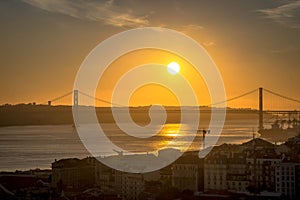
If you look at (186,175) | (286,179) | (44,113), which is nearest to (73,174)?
(186,175)

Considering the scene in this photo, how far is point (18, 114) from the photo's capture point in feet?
85.8

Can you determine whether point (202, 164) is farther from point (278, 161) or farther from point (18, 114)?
point (18, 114)

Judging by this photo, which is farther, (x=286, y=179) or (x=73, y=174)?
(x=73, y=174)

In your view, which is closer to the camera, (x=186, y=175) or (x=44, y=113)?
(x=186, y=175)

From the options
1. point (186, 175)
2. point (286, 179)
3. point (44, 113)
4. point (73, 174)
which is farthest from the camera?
point (44, 113)

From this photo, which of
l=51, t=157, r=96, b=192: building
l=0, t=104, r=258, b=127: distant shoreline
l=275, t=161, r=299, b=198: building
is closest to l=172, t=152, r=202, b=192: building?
l=275, t=161, r=299, b=198: building

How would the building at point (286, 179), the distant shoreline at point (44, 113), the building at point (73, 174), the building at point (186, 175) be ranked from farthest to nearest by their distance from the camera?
the distant shoreline at point (44, 113), the building at point (73, 174), the building at point (186, 175), the building at point (286, 179)

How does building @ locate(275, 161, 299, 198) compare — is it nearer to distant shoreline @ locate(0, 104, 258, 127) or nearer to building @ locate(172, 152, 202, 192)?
building @ locate(172, 152, 202, 192)

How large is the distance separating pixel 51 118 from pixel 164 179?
68.3 feet

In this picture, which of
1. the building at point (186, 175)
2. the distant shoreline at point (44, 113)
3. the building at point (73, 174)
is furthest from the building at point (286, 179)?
the distant shoreline at point (44, 113)

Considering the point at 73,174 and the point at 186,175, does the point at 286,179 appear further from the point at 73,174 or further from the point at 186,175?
the point at 73,174

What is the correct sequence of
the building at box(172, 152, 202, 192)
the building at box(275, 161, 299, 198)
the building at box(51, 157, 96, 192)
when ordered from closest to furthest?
1. the building at box(275, 161, 299, 198)
2. the building at box(172, 152, 202, 192)
3. the building at box(51, 157, 96, 192)

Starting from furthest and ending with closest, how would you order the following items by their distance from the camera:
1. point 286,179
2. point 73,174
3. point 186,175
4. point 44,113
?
point 44,113, point 73,174, point 186,175, point 286,179

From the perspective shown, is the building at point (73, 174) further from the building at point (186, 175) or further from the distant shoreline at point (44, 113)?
the distant shoreline at point (44, 113)
